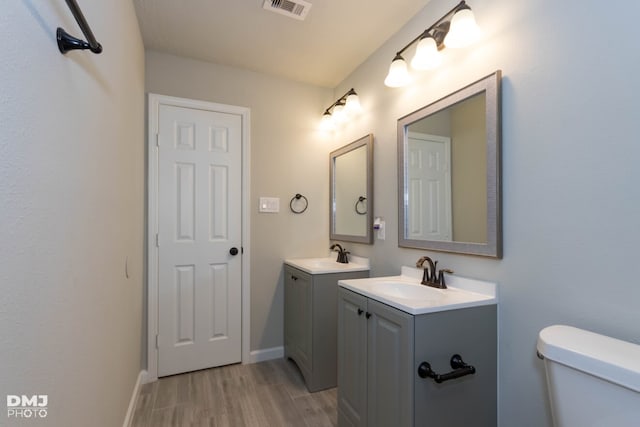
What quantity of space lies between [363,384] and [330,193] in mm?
1712

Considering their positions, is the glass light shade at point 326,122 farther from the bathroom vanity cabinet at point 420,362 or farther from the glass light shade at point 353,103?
the bathroom vanity cabinet at point 420,362

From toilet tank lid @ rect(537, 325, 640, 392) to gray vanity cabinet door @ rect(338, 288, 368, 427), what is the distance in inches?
30.3

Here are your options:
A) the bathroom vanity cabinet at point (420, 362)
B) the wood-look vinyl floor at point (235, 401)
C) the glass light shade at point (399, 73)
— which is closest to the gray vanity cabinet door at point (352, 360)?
the bathroom vanity cabinet at point (420, 362)

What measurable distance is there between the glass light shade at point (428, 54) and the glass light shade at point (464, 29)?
0.15 meters

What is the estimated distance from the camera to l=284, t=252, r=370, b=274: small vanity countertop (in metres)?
2.19

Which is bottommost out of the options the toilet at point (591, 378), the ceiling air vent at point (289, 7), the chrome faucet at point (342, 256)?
the toilet at point (591, 378)

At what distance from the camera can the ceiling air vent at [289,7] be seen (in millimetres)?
1768

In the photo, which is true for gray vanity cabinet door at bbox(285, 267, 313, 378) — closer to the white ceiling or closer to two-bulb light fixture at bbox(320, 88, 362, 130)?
two-bulb light fixture at bbox(320, 88, 362, 130)

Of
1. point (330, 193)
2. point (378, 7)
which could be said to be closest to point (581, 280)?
point (378, 7)

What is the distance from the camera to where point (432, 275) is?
165 centimetres

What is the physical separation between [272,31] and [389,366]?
7.18 ft

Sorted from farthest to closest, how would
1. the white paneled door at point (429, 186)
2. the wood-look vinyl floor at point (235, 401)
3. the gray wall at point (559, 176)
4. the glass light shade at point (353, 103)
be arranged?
the glass light shade at point (353, 103), the wood-look vinyl floor at point (235, 401), the white paneled door at point (429, 186), the gray wall at point (559, 176)

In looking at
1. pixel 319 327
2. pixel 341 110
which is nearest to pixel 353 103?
pixel 341 110

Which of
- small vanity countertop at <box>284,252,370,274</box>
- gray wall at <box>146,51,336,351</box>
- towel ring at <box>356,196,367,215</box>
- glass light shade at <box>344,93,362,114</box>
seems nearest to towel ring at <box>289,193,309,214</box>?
gray wall at <box>146,51,336,351</box>
